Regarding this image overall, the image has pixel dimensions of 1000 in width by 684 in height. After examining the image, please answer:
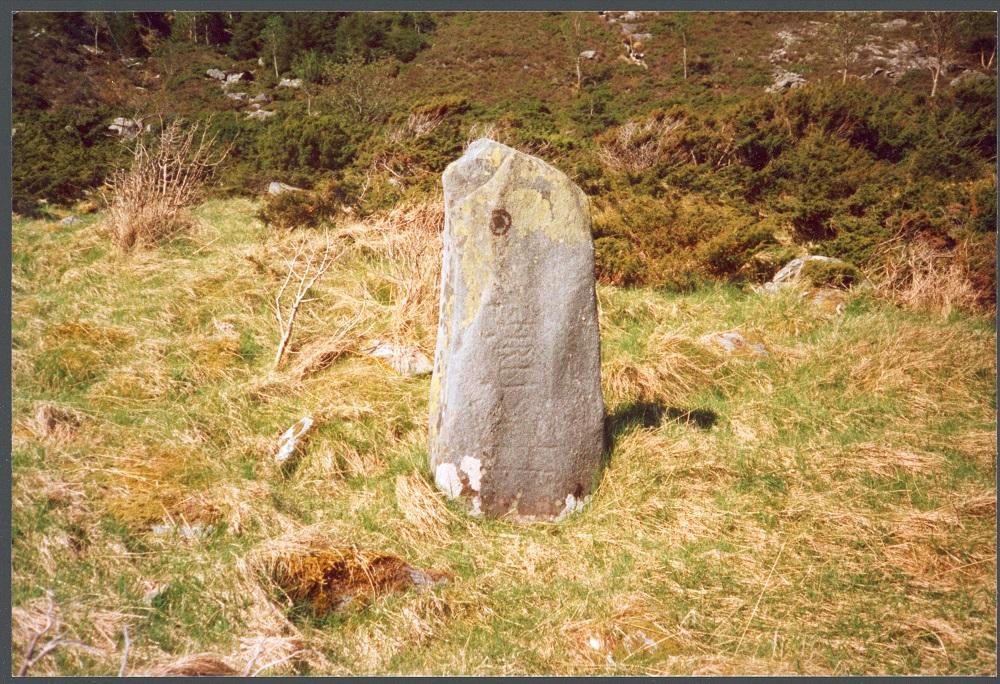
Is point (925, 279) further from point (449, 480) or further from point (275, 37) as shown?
point (275, 37)

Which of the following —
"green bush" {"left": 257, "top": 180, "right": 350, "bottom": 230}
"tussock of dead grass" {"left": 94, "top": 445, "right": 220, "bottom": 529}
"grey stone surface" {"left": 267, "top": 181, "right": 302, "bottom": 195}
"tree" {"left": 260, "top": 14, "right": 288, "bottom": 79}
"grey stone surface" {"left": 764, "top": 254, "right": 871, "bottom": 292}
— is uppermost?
"tree" {"left": 260, "top": 14, "right": 288, "bottom": 79}

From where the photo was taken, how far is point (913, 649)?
2.39m

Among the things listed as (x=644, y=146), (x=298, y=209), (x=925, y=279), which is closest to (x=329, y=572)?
(x=925, y=279)

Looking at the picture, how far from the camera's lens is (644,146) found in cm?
1012

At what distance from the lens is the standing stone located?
9.52 feet

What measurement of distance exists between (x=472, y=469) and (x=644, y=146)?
8415mm

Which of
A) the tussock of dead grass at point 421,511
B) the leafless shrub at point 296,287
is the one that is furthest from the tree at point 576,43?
the tussock of dead grass at point 421,511

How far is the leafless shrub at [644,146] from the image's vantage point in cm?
985

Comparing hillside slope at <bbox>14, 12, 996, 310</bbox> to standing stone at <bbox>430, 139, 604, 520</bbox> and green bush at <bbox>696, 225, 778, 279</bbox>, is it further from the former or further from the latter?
standing stone at <bbox>430, 139, 604, 520</bbox>

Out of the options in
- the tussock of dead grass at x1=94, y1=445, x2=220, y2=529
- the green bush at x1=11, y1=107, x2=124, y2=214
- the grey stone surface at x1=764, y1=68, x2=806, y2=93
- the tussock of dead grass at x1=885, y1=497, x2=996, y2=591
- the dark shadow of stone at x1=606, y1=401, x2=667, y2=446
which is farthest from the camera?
the grey stone surface at x1=764, y1=68, x2=806, y2=93

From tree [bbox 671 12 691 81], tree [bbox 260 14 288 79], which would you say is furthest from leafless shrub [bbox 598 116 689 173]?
tree [bbox 260 14 288 79]

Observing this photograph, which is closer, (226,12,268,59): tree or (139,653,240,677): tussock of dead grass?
(139,653,240,677): tussock of dead grass

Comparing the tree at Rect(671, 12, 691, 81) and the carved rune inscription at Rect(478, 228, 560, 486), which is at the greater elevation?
the tree at Rect(671, 12, 691, 81)

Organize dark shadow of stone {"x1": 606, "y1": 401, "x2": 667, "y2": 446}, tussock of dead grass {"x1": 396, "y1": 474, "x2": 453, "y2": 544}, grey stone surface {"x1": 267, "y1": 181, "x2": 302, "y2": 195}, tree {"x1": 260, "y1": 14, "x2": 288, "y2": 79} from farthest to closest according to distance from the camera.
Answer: tree {"x1": 260, "y1": 14, "x2": 288, "y2": 79} → grey stone surface {"x1": 267, "y1": 181, "x2": 302, "y2": 195} → dark shadow of stone {"x1": 606, "y1": 401, "x2": 667, "y2": 446} → tussock of dead grass {"x1": 396, "y1": 474, "x2": 453, "y2": 544}
